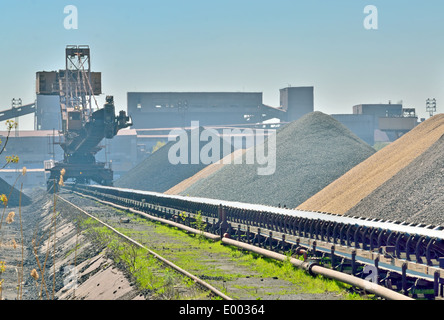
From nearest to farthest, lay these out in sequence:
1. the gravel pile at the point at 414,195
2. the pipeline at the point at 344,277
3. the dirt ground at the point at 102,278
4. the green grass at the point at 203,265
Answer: the pipeline at the point at 344,277
the dirt ground at the point at 102,278
the green grass at the point at 203,265
the gravel pile at the point at 414,195

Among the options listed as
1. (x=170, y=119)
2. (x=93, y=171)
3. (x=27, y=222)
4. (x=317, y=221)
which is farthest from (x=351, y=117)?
(x=317, y=221)

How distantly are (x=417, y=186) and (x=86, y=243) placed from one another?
1142cm

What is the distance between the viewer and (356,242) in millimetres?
15523

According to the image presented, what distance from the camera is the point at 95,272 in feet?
57.6

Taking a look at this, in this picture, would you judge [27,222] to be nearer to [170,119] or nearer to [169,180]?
[169,180]

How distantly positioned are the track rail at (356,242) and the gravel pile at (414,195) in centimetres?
397

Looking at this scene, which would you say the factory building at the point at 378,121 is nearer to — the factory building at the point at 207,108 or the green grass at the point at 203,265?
the factory building at the point at 207,108

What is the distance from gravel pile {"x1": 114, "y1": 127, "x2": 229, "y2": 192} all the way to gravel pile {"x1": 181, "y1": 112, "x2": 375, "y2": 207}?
17.1 m

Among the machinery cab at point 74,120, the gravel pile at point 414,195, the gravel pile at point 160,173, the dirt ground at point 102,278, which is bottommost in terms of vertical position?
the gravel pile at point 160,173

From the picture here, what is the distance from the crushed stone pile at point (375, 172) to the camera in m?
29.5

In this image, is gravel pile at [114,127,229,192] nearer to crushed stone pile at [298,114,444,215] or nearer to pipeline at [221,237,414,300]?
crushed stone pile at [298,114,444,215]

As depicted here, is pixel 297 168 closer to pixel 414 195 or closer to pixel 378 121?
pixel 414 195

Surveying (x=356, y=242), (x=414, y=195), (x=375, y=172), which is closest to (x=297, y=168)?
(x=375, y=172)

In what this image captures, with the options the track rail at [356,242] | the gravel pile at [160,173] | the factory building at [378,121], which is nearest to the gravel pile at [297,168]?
the track rail at [356,242]
